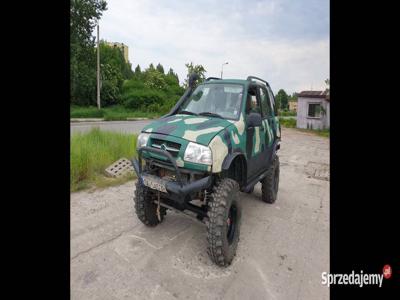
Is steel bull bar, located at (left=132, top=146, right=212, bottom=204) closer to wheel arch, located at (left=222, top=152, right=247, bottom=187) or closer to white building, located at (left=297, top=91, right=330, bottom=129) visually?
wheel arch, located at (left=222, top=152, right=247, bottom=187)

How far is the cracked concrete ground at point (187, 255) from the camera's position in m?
2.22

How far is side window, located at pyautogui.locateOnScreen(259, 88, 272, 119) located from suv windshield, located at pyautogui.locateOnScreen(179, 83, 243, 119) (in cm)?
77

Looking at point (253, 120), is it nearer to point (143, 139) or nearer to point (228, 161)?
point (228, 161)

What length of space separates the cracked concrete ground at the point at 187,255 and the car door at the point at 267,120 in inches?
38.4

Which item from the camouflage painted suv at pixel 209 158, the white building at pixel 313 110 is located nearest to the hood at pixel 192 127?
the camouflage painted suv at pixel 209 158

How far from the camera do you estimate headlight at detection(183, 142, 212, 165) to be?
2422 millimetres

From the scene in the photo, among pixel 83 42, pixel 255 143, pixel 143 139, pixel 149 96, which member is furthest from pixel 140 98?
pixel 143 139

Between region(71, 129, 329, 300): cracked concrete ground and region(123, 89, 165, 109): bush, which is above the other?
region(123, 89, 165, 109): bush

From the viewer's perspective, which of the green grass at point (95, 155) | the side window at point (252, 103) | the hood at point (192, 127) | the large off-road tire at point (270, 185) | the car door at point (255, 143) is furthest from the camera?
the green grass at point (95, 155)

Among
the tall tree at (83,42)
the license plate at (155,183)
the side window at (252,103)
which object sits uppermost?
the tall tree at (83,42)

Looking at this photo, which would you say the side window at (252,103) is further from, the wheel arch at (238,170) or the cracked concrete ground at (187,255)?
the cracked concrete ground at (187,255)
